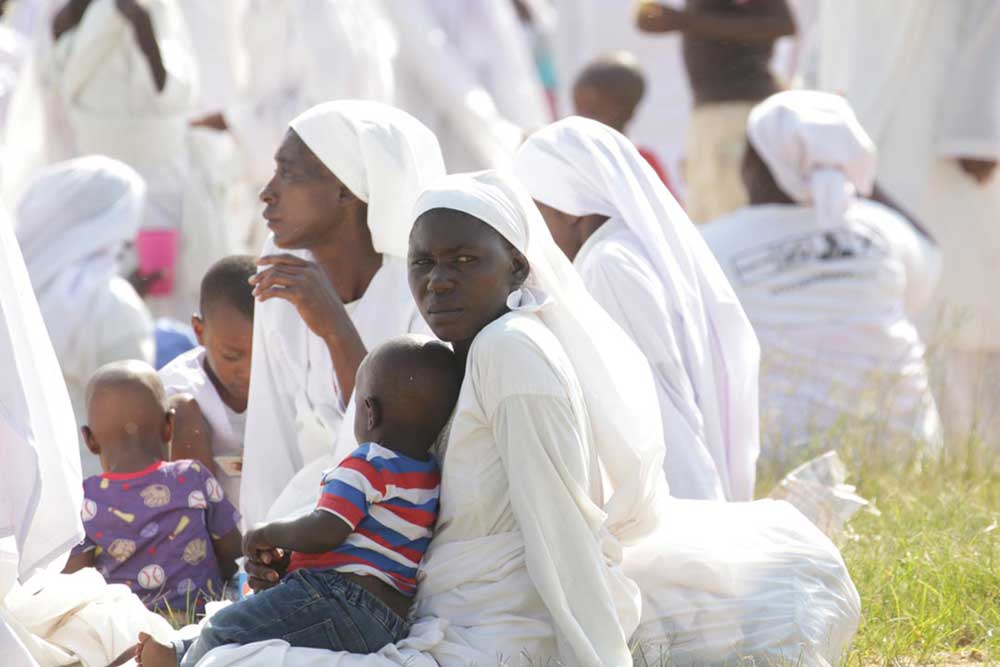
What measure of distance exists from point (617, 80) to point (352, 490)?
5.26 meters

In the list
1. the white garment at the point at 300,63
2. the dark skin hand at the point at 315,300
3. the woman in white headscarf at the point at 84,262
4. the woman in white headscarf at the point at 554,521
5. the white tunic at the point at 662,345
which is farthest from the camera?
the white garment at the point at 300,63

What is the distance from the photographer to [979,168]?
358 inches

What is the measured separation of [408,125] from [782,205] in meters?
2.21

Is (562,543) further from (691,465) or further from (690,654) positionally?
(691,465)

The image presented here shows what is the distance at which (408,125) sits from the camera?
5332 mm

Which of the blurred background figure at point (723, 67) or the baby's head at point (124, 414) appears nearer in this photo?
the baby's head at point (124, 414)

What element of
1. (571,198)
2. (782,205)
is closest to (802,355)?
(782,205)

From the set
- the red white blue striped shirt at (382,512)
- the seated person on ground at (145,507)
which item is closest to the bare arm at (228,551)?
the seated person on ground at (145,507)

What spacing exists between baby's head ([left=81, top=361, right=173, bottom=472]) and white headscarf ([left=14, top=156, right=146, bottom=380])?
7.49 ft

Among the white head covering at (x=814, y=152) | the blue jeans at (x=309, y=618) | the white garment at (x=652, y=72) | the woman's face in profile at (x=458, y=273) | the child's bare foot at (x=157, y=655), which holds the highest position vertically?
the woman's face in profile at (x=458, y=273)

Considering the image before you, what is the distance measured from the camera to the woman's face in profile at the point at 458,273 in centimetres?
407

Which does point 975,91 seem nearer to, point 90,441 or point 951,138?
point 951,138

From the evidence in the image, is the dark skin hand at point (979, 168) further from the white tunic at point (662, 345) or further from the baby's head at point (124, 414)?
the baby's head at point (124, 414)

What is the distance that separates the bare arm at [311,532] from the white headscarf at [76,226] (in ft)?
11.5
